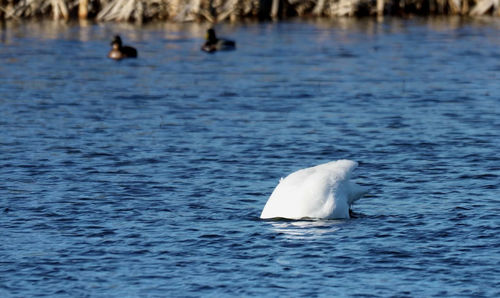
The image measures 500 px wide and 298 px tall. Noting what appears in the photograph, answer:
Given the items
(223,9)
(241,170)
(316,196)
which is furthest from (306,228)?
(223,9)

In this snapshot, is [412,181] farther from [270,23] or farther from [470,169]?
[270,23]

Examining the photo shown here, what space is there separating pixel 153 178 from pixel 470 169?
201 inches

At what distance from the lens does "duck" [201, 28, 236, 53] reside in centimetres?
3909

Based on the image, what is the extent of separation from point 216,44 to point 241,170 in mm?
20657

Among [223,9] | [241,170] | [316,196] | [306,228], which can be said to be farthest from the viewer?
[223,9]

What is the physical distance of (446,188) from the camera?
57.0 feet

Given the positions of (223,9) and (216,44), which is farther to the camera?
(223,9)

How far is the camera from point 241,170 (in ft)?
62.3

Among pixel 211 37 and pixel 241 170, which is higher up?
pixel 211 37

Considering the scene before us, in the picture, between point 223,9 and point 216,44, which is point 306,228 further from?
point 223,9

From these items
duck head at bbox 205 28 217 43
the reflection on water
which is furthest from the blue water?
duck head at bbox 205 28 217 43

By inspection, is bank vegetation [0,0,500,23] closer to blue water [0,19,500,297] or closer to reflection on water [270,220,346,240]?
blue water [0,19,500,297]

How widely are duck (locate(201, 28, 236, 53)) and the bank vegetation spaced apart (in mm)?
11631

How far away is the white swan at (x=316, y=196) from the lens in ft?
49.1
